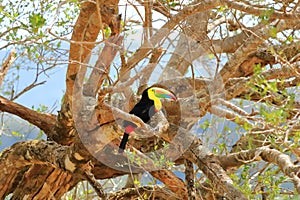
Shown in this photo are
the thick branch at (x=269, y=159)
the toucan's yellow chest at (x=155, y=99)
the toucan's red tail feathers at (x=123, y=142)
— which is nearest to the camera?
the thick branch at (x=269, y=159)

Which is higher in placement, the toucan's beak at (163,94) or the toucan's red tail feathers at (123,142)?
the toucan's beak at (163,94)

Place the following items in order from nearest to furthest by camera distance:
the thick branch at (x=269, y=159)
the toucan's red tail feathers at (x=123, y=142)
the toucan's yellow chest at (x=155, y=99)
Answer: the thick branch at (x=269, y=159)
the toucan's red tail feathers at (x=123, y=142)
the toucan's yellow chest at (x=155, y=99)

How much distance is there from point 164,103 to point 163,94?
0.41 ft

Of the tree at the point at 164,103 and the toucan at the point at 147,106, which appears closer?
the tree at the point at 164,103

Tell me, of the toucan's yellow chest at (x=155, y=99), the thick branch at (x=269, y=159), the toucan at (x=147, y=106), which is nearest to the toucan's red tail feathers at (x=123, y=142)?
the toucan at (x=147, y=106)

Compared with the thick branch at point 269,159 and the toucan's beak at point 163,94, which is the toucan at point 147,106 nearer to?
the toucan's beak at point 163,94

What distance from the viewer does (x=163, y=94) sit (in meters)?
3.88

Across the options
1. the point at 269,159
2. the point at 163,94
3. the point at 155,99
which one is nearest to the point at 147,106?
the point at 155,99

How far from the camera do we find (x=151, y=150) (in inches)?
164

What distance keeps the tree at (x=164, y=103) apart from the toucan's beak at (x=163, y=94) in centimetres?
5

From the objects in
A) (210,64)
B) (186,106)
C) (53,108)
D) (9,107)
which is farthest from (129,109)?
(53,108)

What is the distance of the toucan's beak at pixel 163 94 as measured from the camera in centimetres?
378

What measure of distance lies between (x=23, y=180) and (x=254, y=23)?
2114 mm

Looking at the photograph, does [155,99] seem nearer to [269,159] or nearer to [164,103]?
[164,103]
